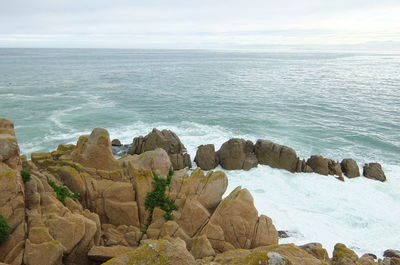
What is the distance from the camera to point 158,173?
89.2 feet

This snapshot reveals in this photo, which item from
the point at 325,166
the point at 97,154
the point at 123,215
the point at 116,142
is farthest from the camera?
the point at 116,142

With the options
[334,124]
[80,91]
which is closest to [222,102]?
[334,124]

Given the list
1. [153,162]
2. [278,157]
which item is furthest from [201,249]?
[278,157]

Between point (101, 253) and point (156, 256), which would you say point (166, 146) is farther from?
point (156, 256)

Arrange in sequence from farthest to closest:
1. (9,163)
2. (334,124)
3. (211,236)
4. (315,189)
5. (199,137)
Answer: (334,124)
(199,137)
(315,189)
(211,236)
(9,163)

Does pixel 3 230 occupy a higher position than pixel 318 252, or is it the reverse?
pixel 3 230

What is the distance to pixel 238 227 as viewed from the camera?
75.8ft

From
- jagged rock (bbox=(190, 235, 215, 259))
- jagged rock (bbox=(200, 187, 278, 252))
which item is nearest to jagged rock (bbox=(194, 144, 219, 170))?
jagged rock (bbox=(200, 187, 278, 252))

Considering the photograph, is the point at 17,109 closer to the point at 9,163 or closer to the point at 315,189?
the point at 9,163

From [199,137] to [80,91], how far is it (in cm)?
4965

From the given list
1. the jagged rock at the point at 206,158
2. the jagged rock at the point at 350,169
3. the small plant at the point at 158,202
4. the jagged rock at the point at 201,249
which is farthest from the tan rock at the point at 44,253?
the jagged rock at the point at 350,169

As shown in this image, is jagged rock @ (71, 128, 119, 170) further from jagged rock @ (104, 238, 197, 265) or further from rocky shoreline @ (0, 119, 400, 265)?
jagged rock @ (104, 238, 197, 265)

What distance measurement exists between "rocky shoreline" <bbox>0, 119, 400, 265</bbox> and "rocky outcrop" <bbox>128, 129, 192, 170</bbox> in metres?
13.8

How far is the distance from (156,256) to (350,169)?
122ft
